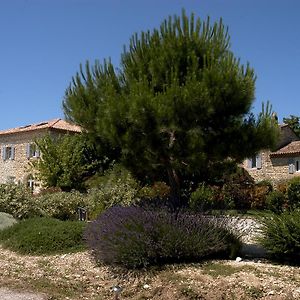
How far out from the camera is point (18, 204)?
16.7 meters

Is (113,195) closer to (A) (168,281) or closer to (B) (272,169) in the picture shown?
(A) (168,281)

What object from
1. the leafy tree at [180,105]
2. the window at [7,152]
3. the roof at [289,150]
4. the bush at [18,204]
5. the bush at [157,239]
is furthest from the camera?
the window at [7,152]

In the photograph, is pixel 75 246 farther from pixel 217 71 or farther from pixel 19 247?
pixel 217 71

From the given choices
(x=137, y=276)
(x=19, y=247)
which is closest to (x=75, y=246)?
(x=19, y=247)

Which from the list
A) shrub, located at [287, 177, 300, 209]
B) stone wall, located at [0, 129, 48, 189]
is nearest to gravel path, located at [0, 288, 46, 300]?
shrub, located at [287, 177, 300, 209]

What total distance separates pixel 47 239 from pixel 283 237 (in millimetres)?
5415

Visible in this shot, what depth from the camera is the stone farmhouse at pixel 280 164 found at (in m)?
35.0

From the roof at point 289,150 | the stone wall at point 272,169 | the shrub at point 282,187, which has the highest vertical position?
the roof at point 289,150

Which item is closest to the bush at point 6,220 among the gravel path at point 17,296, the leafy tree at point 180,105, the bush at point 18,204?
the bush at point 18,204

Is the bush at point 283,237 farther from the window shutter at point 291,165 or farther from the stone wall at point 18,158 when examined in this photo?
the stone wall at point 18,158

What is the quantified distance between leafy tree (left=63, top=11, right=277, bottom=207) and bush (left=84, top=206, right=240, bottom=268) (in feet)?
5.06

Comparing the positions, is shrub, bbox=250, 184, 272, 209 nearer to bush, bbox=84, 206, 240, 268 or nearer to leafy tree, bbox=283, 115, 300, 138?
bush, bbox=84, 206, 240, 268

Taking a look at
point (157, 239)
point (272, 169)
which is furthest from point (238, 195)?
point (157, 239)

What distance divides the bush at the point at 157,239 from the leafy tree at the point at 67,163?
Result: 18.5 m
